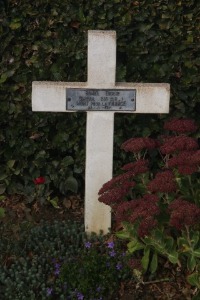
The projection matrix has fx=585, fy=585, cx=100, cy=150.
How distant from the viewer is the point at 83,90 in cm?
413

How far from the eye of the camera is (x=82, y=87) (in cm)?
412

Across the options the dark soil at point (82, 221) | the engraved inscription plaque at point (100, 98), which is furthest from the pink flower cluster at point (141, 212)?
the engraved inscription plaque at point (100, 98)

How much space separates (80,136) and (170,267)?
1.47m

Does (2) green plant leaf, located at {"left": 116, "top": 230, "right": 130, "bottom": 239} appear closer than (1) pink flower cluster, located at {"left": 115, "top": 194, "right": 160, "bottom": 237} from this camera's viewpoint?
No

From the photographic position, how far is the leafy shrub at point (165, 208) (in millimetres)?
3402

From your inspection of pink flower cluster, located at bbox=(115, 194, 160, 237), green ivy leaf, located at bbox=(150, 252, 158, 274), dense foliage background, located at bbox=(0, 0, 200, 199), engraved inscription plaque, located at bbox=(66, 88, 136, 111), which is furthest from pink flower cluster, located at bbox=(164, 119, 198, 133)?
green ivy leaf, located at bbox=(150, 252, 158, 274)

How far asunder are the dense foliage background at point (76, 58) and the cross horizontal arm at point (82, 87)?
1.84 feet

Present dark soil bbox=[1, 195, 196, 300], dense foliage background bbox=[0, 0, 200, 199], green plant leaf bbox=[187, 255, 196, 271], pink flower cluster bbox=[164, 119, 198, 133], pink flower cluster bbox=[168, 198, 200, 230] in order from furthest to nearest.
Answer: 1. dense foliage background bbox=[0, 0, 200, 199]
2. pink flower cluster bbox=[164, 119, 198, 133]
3. dark soil bbox=[1, 195, 196, 300]
4. green plant leaf bbox=[187, 255, 196, 271]
5. pink flower cluster bbox=[168, 198, 200, 230]

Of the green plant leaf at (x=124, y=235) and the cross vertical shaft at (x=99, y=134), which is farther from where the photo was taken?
the cross vertical shaft at (x=99, y=134)

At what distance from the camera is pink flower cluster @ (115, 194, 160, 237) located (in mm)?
3369

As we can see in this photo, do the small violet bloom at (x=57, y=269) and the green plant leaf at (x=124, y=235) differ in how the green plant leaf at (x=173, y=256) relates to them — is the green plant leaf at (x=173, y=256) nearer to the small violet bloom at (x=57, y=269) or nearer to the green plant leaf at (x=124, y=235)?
the green plant leaf at (x=124, y=235)

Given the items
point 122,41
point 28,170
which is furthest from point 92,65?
point 28,170

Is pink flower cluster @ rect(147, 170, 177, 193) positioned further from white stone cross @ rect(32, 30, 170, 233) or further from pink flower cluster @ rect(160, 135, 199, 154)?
white stone cross @ rect(32, 30, 170, 233)

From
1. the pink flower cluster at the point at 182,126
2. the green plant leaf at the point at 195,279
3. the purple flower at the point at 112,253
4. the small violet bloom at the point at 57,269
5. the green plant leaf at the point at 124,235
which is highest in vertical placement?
the pink flower cluster at the point at 182,126
